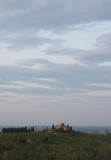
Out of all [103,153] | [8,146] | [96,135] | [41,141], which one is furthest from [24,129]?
[103,153]

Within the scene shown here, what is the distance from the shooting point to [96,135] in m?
22.7

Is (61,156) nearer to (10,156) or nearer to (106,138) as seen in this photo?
(10,156)

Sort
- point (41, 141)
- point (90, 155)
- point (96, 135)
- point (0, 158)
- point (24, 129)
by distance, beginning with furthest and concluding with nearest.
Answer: point (24, 129) → point (96, 135) → point (41, 141) → point (90, 155) → point (0, 158)

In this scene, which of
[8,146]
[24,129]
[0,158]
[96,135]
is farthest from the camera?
[24,129]

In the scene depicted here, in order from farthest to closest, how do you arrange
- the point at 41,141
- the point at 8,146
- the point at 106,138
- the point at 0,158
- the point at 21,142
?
the point at 106,138 < the point at 41,141 < the point at 21,142 < the point at 8,146 < the point at 0,158

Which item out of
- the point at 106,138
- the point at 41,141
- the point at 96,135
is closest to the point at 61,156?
the point at 41,141

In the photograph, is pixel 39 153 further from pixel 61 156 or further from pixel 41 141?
pixel 41 141

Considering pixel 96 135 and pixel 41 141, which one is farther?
pixel 96 135

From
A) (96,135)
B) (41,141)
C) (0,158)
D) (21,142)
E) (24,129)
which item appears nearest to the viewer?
(0,158)

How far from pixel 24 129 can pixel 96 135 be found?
13.3m

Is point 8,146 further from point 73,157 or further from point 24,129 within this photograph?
point 24,129

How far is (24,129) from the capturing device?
33.8 metres

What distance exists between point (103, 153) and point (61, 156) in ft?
7.97

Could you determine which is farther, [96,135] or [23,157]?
[96,135]
